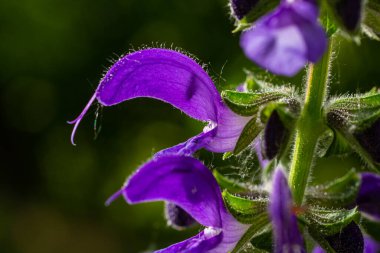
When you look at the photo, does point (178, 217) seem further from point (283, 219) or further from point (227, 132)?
point (283, 219)

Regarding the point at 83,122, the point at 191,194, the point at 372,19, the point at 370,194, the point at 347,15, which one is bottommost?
the point at 83,122

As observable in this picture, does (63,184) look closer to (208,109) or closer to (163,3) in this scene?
(163,3)

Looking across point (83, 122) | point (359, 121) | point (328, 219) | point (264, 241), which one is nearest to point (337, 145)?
point (359, 121)

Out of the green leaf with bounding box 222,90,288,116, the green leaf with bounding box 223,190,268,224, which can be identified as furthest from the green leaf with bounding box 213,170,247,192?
the green leaf with bounding box 222,90,288,116

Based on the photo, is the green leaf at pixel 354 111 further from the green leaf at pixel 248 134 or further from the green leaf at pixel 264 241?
the green leaf at pixel 264 241

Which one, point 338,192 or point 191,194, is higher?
point 191,194

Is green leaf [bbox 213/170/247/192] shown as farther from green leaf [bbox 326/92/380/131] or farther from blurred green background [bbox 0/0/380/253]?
blurred green background [bbox 0/0/380/253]

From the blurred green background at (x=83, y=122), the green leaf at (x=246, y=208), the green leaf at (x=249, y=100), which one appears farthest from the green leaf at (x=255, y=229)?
the blurred green background at (x=83, y=122)
